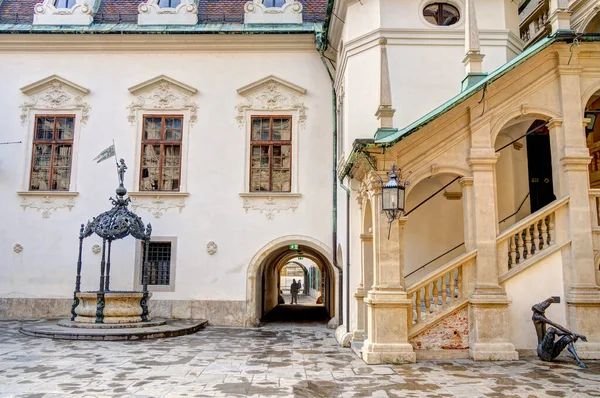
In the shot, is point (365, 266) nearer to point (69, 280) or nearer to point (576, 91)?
point (576, 91)

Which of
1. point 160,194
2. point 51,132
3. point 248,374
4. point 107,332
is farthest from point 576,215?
point 51,132

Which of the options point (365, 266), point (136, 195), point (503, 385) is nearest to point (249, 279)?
point (136, 195)

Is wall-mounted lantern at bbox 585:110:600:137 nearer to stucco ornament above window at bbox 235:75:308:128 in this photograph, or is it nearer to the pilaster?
the pilaster

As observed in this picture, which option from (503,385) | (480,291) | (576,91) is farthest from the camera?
(576,91)

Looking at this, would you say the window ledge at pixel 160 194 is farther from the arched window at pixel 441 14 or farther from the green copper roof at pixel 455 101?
the arched window at pixel 441 14

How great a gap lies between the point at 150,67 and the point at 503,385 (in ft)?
47.5

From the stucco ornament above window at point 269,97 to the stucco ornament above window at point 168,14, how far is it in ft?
10.5

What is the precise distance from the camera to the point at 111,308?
13.9 metres

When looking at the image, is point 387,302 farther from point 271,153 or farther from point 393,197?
point 271,153

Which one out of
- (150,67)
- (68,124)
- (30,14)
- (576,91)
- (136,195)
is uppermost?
(30,14)

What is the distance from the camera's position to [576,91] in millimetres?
10789

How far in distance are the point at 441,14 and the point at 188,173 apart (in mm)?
8882

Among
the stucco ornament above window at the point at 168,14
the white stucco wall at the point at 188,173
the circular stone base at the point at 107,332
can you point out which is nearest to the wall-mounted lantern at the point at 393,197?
the white stucco wall at the point at 188,173

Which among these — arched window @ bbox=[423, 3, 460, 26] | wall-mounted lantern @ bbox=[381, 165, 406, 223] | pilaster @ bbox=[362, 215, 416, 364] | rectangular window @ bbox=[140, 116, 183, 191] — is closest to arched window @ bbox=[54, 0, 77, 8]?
rectangular window @ bbox=[140, 116, 183, 191]
